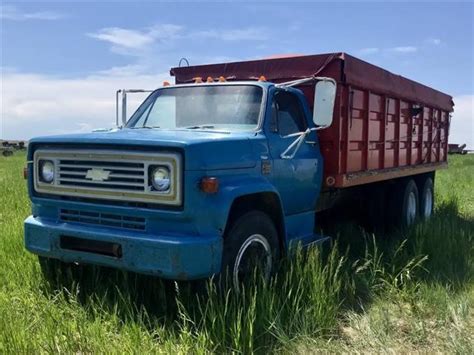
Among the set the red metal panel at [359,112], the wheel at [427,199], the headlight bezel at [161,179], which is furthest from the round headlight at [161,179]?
the wheel at [427,199]

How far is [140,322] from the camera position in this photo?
3924mm

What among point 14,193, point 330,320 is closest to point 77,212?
point 330,320

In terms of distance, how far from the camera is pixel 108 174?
4.33 metres

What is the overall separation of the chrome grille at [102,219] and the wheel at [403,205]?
4.98 meters

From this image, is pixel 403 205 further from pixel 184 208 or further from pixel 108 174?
pixel 108 174

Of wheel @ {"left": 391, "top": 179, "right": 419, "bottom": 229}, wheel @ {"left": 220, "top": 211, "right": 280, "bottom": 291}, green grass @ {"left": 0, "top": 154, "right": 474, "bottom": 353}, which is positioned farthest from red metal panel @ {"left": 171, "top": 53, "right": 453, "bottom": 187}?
wheel @ {"left": 220, "top": 211, "right": 280, "bottom": 291}

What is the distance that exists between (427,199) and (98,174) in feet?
23.9

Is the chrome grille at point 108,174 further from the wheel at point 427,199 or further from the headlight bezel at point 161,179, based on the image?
the wheel at point 427,199

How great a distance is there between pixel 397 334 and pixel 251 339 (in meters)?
1.23

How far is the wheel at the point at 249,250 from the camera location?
4316 millimetres

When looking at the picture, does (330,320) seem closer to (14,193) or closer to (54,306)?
(54,306)

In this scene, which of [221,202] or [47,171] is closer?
[221,202]

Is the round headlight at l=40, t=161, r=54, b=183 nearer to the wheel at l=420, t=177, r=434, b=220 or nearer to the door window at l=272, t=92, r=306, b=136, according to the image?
the door window at l=272, t=92, r=306, b=136

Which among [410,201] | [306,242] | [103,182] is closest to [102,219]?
[103,182]
